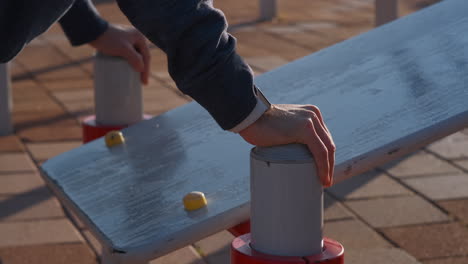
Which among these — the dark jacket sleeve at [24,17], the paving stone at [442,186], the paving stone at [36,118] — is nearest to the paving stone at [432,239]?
the paving stone at [442,186]

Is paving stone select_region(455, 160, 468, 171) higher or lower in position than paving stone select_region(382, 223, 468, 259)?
lower

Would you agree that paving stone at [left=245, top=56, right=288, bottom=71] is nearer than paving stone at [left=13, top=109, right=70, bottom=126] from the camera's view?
No

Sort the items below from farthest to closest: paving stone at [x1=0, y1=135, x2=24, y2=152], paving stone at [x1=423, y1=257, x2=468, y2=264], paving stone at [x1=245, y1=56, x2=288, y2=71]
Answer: paving stone at [x1=245, y1=56, x2=288, y2=71]
paving stone at [x1=0, y1=135, x2=24, y2=152]
paving stone at [x1=423, y1=257, x2=468, y2=264]

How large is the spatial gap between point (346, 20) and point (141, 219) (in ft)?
18.0

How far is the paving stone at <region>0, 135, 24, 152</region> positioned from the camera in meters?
4.16

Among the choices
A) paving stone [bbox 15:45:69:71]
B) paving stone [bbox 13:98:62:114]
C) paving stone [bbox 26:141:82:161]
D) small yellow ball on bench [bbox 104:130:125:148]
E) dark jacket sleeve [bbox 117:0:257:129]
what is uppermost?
dark jacket sleeve [bbox 117:0:257:129]

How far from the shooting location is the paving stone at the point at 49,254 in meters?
2.91

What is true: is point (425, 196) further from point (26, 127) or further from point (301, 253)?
point (26, 127)

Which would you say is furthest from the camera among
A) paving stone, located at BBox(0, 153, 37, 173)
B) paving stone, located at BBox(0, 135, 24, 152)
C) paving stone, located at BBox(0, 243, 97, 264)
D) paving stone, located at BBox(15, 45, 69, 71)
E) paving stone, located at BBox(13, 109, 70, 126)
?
paving stone, located at BBox(15, 45, 69, 71)

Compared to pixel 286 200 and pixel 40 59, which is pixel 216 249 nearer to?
pixel 286 200

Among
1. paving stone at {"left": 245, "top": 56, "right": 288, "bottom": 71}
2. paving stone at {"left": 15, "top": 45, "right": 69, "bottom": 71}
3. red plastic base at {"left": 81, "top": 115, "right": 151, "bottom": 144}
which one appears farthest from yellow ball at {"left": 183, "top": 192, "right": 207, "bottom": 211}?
paving stone at {"left": 15, "top": 45, "right": 69, "bottom": 71}

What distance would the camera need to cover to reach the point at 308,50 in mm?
6023

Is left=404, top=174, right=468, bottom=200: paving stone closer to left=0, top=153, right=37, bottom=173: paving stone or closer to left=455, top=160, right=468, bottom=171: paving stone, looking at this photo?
left=455, top=160, right=468, bottom=171: paving stone

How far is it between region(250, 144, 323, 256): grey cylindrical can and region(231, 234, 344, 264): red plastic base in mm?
17
